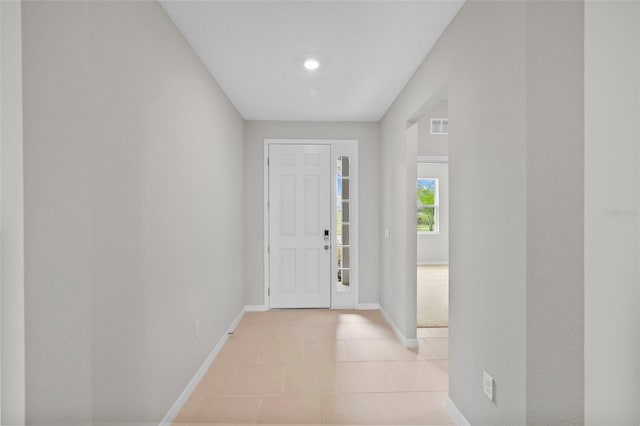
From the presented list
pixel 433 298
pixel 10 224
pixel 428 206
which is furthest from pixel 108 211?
pixel 428 206

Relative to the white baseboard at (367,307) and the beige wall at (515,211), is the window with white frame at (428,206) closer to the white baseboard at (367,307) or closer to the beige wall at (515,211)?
the white baseboard at (367,307)

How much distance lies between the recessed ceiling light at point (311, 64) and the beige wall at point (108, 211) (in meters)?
0.85

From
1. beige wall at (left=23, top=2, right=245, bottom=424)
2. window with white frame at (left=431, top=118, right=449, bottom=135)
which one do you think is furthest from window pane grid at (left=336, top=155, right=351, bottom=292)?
window with white frame at (left=431, top=118, right=449, bottom=135)

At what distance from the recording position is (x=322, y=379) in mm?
2225

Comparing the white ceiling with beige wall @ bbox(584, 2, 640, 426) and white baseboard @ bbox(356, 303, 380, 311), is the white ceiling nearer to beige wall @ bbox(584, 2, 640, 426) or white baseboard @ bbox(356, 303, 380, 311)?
beige wall @ bbox(584, 2, 640, 426)

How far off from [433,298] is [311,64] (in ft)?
11.6

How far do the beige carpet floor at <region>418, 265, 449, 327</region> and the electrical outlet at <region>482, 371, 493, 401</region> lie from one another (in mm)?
1903

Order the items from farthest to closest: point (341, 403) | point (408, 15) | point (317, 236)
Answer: point (317, 236)
point (341, 403)
point (408, 15)

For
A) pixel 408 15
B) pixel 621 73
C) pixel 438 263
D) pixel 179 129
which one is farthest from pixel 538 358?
pixel 438 263

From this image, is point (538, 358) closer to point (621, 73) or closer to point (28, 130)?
point (621, 73)

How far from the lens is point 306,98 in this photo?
3125 mm

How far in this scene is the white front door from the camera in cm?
395

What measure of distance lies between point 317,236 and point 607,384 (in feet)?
10.3

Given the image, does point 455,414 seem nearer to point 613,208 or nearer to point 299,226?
point 613,208
